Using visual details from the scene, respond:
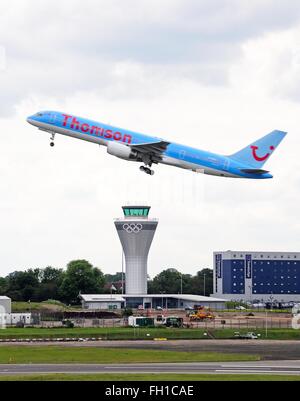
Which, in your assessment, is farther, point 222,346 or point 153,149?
point 222,346

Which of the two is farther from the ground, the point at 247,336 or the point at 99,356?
the point at 247,336

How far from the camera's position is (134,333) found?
142 m

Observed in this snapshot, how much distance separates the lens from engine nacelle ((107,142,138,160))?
114500mm

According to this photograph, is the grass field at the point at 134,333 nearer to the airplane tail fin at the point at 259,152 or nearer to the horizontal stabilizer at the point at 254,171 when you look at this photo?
the airplane tail fin at the point at 259,152

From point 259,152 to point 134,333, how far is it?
39518 millimetres

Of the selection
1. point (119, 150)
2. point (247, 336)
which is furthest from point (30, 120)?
point (247, 336)

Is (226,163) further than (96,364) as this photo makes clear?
Yes

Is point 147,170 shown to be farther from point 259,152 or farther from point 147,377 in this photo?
point 147,377

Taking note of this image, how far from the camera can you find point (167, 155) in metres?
116

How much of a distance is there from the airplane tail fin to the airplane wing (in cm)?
964
